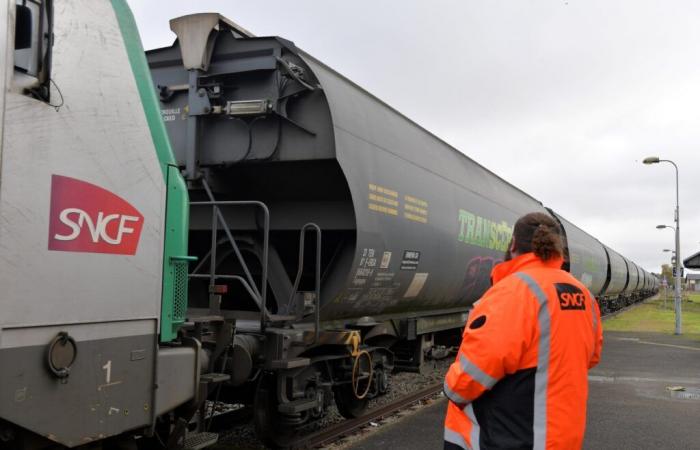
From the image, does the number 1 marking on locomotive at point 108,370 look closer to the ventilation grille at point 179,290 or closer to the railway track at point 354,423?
the ventilation grille at point 179,290

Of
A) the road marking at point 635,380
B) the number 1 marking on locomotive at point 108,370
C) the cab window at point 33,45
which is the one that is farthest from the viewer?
the road marking at point 635,380

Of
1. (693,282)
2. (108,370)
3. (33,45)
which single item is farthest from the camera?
(693,282)

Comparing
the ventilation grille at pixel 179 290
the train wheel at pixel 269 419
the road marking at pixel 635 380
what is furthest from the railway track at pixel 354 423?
the road marking at pixel 635 380

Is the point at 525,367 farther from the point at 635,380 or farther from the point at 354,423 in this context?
the point at 635,380

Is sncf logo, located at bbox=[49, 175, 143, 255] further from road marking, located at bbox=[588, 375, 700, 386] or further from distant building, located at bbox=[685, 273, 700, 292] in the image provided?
distant building, located at bbox=[685, 273, 700, 292]

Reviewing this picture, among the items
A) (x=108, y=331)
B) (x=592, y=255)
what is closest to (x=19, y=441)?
(x=108, y=331)

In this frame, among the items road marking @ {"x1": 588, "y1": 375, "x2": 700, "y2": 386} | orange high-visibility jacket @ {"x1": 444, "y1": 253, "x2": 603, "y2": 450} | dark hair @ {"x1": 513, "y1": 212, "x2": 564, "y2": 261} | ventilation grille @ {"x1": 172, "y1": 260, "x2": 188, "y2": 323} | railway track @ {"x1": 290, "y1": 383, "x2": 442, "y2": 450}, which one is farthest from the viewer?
road marking @ {"x1": 588, "y1": 375, "x2": 700, "y2": 386}

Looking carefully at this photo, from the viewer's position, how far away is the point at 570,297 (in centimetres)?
251

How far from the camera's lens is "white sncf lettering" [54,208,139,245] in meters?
2.82

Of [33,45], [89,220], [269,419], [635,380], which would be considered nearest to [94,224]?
[89,220]

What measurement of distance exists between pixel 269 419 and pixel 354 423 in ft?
4.84

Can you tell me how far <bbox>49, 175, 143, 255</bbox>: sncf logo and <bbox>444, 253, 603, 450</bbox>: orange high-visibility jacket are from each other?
184 cm

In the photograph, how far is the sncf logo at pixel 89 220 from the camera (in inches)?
110

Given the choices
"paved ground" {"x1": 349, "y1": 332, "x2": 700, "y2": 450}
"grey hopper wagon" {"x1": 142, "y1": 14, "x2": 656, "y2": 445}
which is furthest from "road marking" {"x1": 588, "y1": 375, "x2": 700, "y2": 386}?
"grey hopper wagon" {"x1": 142, "y1": 14, "x2": 656, "y2": 445}
